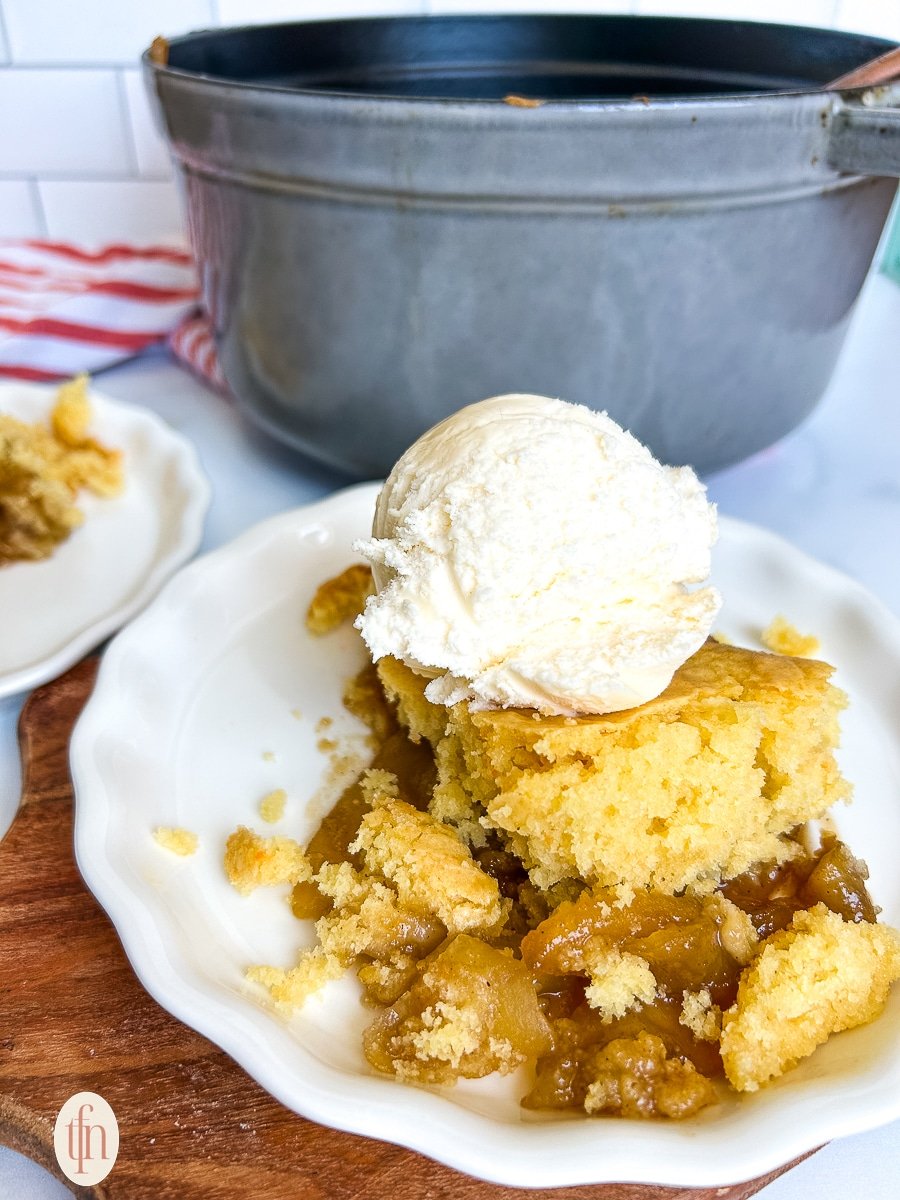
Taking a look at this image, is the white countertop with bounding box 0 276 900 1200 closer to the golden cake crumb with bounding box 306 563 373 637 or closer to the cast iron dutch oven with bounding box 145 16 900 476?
the cast iron dutch oven with bounding box 145 16 900 476

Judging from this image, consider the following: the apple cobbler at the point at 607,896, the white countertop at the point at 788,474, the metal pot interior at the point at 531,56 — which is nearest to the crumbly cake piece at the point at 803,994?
the apple cobbler at the point at 607,896

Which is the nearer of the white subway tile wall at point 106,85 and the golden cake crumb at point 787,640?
the golden cake crumb at point 787,640

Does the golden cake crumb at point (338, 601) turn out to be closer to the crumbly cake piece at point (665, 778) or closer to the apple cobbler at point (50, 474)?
the crumbly cake piece at point (665, 778)

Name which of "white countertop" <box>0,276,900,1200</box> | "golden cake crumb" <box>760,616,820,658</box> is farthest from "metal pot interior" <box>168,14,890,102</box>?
"golden cake crumb" <box>760,616,820,658</box>

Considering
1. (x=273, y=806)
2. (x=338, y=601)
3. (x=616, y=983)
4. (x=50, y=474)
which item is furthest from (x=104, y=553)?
(x=616, y=983)

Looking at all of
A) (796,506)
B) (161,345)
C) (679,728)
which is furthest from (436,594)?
(161,345)
